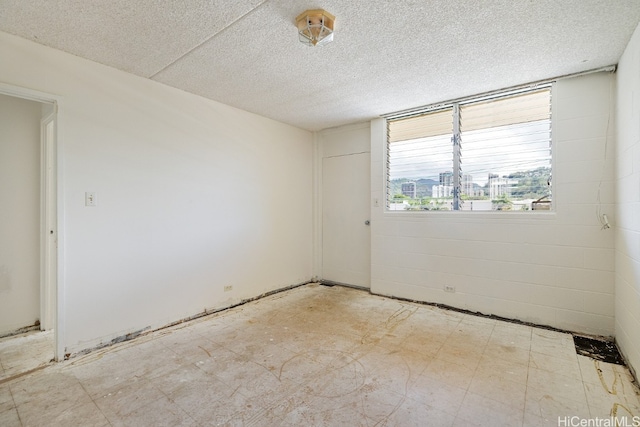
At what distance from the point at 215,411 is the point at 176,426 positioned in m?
0.22

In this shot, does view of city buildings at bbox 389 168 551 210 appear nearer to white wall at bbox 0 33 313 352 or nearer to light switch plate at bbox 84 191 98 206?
white wall at bbox 0 33 313 352

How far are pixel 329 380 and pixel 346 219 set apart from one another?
2.79 m

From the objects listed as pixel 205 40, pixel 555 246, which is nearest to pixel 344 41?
pixel 205 40

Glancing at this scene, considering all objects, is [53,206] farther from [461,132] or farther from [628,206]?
[628,206]

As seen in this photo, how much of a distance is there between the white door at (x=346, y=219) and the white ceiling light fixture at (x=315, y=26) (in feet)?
7.98

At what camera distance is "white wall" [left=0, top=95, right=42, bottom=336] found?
290 cm

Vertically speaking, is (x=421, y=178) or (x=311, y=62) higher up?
(x=311, y=62)

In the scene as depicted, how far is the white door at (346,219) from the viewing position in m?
4.45

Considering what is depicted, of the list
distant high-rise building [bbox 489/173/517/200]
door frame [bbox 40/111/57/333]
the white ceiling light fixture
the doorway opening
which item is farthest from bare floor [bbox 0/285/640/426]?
the white ceiling light fixture

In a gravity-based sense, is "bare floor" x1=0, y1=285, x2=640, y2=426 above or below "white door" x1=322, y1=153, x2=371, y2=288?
below

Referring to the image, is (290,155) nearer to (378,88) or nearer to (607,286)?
(378,88)

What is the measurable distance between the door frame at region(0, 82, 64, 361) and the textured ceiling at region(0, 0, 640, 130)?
423mm

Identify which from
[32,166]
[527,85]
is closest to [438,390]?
[527,85]

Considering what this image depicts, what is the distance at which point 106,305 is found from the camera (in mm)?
2650
